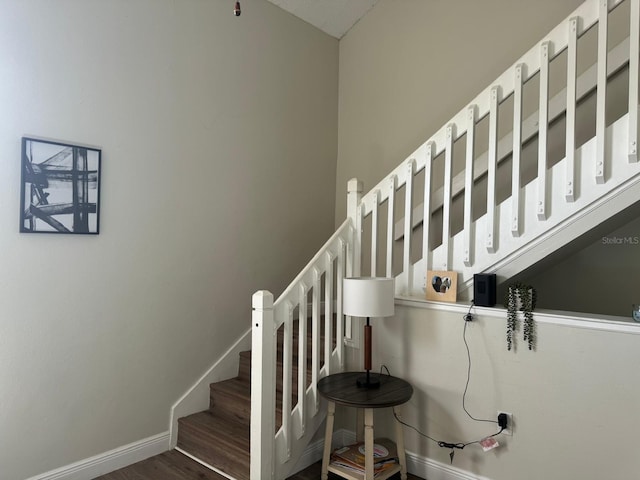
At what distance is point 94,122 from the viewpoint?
265 cm

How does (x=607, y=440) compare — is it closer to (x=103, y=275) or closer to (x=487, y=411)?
(x=487, y=411)

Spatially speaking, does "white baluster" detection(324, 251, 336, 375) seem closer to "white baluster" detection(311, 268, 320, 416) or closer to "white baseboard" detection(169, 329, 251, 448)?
"white baluster" detection(311, 268, 320, 416)

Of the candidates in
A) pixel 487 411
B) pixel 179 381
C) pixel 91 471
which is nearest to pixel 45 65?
pixel 179 381

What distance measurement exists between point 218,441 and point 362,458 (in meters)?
0.91

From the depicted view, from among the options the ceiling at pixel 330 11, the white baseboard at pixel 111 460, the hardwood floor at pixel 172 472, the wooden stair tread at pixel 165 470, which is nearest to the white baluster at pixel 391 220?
the hardwood floor at pixel 172 472

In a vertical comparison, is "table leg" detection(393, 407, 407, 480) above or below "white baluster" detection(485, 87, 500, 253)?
below

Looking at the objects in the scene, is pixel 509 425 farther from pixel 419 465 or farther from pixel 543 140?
pixel 543 140

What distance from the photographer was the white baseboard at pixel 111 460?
254cm

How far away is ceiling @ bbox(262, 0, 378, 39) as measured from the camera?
3.85 meters

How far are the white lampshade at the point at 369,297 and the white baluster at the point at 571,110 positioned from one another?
1.05 meters

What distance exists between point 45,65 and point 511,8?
316cm

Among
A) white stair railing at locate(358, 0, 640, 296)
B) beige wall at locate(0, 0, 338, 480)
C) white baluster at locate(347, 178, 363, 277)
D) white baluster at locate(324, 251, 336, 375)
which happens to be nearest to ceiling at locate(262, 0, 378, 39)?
beige wall at locate(0, 0, 338, 480)

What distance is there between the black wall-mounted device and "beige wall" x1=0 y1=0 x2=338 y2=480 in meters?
1.78

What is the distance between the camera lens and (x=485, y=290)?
242 centimetres
